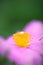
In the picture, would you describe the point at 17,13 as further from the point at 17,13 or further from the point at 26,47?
the point at 26,47

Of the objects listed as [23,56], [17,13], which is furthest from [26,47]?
[17,13]

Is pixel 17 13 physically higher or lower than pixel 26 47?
higher

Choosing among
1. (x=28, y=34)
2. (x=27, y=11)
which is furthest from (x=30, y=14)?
(x=28, y=34)

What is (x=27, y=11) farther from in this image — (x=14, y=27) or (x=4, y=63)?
(x=4, y=63)

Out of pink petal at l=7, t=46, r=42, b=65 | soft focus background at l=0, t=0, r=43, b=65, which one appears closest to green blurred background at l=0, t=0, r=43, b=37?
soft focus background at l=0, t=0, r=43, b=65

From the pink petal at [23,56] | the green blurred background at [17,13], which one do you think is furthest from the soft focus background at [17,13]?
the pink petal at [23,56]

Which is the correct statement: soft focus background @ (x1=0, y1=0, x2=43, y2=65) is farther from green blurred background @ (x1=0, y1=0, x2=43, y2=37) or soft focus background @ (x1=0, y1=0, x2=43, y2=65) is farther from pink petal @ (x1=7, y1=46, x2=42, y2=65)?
pink petal @ (x1=7, y1=46, x2=42, y2=65)

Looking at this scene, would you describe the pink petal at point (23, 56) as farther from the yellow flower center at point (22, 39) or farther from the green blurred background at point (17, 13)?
the green blurred background at point (17, 13)
